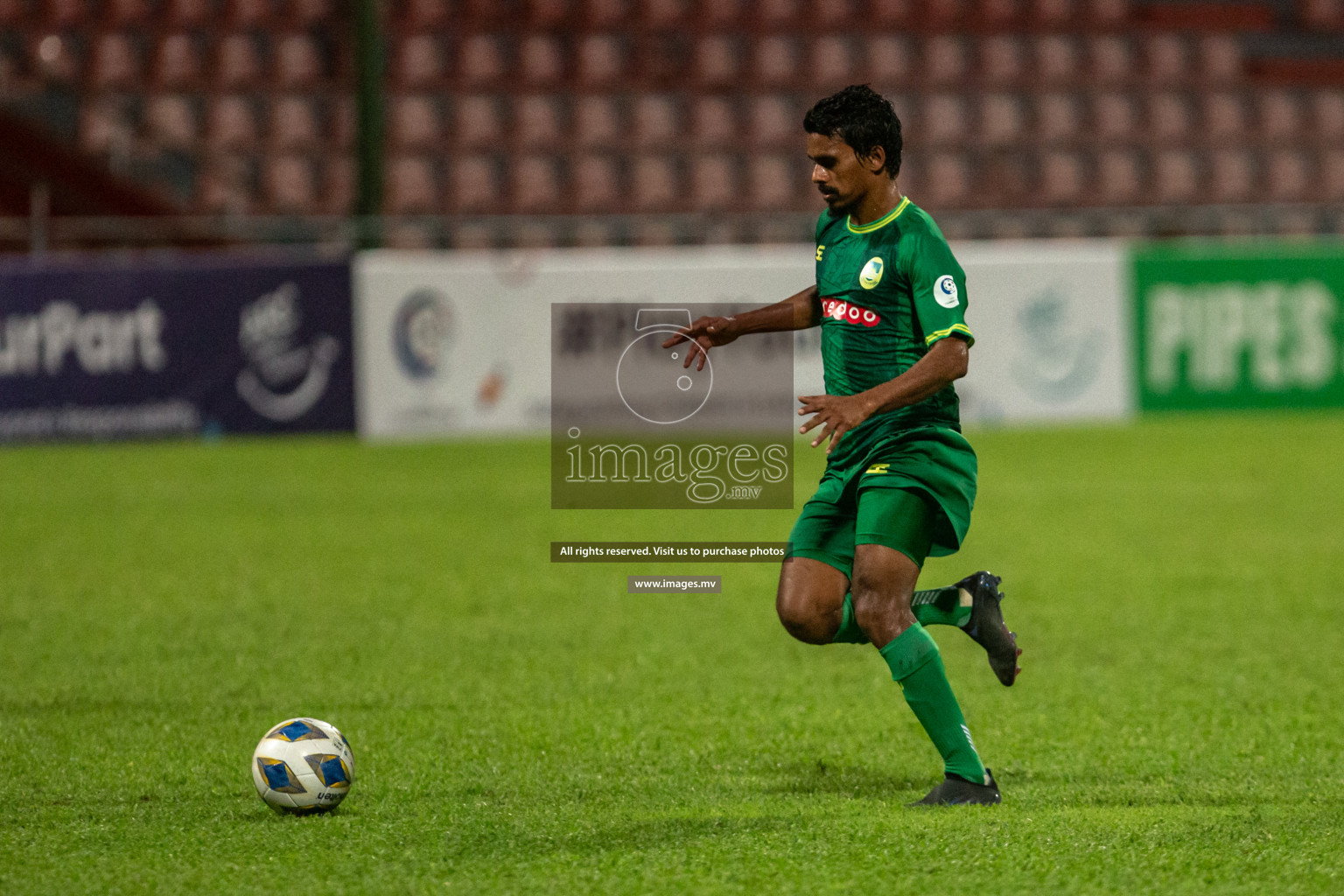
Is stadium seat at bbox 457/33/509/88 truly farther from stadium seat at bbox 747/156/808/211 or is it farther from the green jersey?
the green jersey

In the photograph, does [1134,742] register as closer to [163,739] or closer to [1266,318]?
[163,739]

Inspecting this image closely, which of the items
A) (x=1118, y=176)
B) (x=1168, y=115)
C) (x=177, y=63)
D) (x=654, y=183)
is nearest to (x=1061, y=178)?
(x=1118, y=176)

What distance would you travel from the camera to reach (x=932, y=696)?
4559 millimetres

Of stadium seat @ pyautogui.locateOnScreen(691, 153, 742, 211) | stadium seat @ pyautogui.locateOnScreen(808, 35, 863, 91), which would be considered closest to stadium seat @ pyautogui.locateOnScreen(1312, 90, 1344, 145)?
stadium seat @ pyautogui.locateOnScreen(808, 35, 863, 91)

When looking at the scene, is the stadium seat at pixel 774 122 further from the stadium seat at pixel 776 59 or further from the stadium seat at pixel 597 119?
the stadium seat at pixel 597 119

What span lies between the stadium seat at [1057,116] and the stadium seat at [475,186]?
720cm

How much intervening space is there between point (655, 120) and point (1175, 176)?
272 inches

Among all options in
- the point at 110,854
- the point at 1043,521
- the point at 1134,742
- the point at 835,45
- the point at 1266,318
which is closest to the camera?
the point at 110,854

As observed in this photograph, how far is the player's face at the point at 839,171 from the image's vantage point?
4523 mm

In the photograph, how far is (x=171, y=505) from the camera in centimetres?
1215

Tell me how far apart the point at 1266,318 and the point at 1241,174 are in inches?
233

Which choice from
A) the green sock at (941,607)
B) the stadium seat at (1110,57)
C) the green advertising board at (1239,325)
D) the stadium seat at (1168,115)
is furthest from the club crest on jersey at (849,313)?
the stadium seat at (1110,57)

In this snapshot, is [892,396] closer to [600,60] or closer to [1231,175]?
[600,60]

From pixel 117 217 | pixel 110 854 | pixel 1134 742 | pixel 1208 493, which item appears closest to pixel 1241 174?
pixel 1208 493
